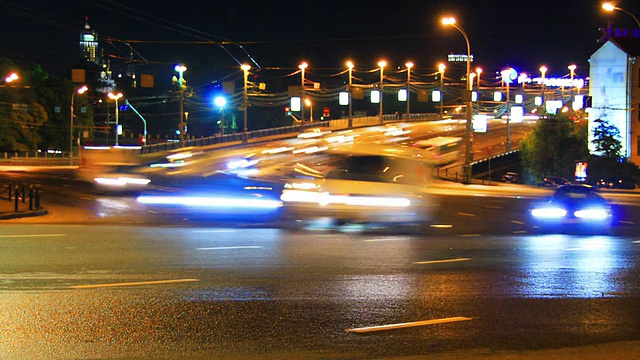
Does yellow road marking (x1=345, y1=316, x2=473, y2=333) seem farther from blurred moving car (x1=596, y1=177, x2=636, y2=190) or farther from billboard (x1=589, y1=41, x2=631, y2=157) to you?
billboard (x1=589, y1=41, x2=631, y2=157)

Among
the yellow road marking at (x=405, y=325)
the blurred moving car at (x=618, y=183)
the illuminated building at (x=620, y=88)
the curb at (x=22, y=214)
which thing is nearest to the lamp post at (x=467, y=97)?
the blurred moving car at (x=618, y=183)

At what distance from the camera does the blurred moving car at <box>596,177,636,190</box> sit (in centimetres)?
5812

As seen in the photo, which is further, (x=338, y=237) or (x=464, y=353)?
(x=338, y=237)

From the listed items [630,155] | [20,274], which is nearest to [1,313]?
[20,274]

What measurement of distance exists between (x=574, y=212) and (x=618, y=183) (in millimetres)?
39675

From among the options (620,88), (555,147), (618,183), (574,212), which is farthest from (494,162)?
(574,212)

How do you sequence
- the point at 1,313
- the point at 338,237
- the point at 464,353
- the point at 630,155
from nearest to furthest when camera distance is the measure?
the point at 464,353 < the point at 1,313 < the point at 338,237 < the point at 630,155

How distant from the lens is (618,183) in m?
58.6

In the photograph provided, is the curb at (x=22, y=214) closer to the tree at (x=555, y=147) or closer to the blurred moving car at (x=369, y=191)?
the blurred moving car at (x=369, y=191)

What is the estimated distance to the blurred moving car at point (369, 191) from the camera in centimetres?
1939

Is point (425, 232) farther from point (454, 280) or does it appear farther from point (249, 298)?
point (249, 298)

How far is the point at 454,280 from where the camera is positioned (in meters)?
10.4

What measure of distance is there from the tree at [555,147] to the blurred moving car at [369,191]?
50031 mm

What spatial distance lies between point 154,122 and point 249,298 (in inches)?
5208
